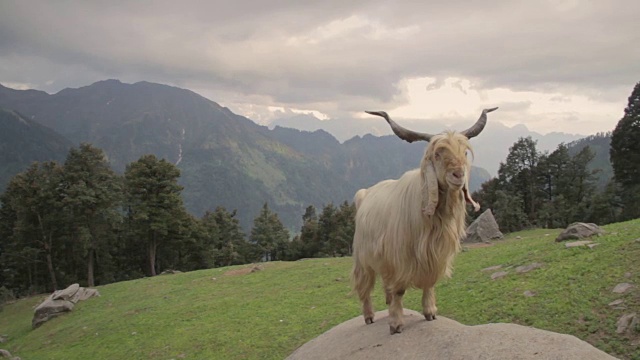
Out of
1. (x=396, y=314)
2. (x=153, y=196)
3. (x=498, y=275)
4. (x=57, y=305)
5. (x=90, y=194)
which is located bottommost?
(x=57, y=305)

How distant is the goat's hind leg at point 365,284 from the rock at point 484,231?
25056mm

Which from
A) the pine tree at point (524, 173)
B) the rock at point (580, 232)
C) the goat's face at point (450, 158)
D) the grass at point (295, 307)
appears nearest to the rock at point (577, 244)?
the grass at point (295, 307)

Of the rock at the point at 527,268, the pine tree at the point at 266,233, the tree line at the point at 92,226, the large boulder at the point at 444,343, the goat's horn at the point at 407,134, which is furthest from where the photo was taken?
the pine tree at the point at 266,233

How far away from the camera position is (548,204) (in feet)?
171

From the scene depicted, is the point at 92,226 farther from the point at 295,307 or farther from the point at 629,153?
the point at 629,153

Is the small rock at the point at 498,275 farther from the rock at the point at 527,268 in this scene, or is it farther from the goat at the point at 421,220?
the goat at the point at 421,220

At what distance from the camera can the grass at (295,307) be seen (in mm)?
9688

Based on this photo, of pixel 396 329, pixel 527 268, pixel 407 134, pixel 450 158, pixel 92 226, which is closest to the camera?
pixel 450 158

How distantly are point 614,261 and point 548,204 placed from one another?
4634 centimetres

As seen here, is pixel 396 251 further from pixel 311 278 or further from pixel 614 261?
pixel 311 278

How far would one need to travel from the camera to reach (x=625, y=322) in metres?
7.97

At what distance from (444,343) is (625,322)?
16.1 ft

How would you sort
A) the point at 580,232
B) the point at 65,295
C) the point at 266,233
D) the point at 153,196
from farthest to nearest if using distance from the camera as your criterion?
the point at 266,233 → the point at 153,196 → the point at 65,295 → the point at 580,232

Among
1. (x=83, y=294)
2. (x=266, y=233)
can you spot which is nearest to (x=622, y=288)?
(x=83, y=294)
